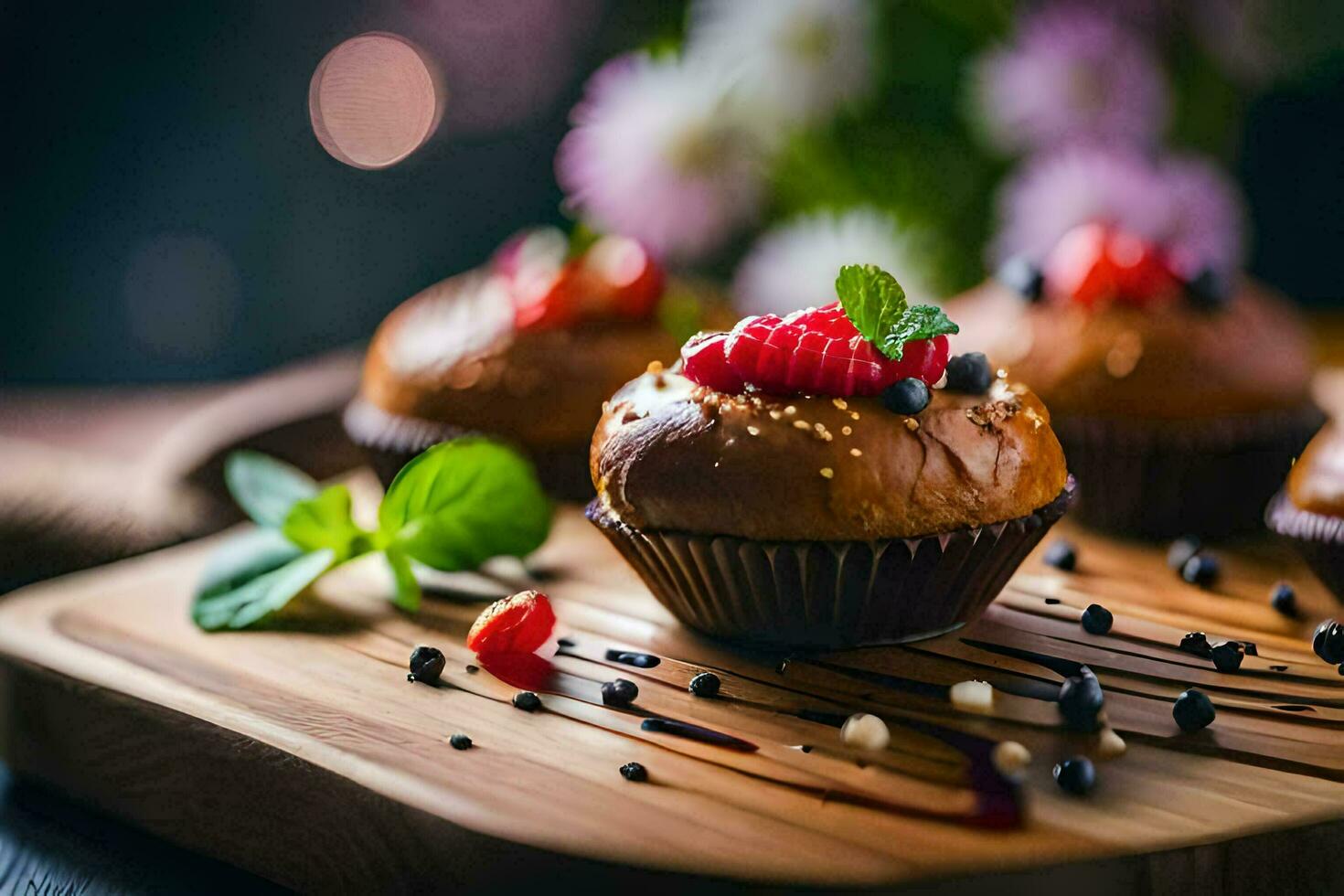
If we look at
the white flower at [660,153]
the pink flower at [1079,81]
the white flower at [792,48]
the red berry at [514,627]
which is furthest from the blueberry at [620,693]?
the pink flower at [1079,81]

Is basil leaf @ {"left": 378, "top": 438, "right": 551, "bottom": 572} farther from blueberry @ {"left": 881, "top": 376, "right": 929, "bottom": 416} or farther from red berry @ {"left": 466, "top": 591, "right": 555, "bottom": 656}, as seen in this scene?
blueberry @ {"left": 881, "top": 376, "right": 929, "bottom": 416}

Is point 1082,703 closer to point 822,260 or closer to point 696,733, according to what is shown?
point 696,733

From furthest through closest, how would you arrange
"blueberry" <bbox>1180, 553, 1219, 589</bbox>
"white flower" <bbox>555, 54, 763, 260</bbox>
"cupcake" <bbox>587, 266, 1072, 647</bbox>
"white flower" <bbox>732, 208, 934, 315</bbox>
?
"white flower" <bbox>555, 54, 763, 260</bbox>, "white flower" <bbox>732, 208, 934, 315</bbox>, "blueberry" <bbox>1180, 553, 1219, 589</bbox>, "cupcake" <bbox>587, 266, 1072, 647</bbox>

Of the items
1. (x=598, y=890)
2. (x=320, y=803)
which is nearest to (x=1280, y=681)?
(x=598, y=890)

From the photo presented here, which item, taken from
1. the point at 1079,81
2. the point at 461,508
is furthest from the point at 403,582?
the point at 1079,81

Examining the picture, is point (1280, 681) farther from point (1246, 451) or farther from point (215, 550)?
point (215, 550)

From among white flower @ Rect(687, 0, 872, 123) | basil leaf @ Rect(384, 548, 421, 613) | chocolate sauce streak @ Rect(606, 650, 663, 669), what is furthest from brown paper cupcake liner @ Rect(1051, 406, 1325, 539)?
basil leaf @ Rect(384, 548, 421, 613)
